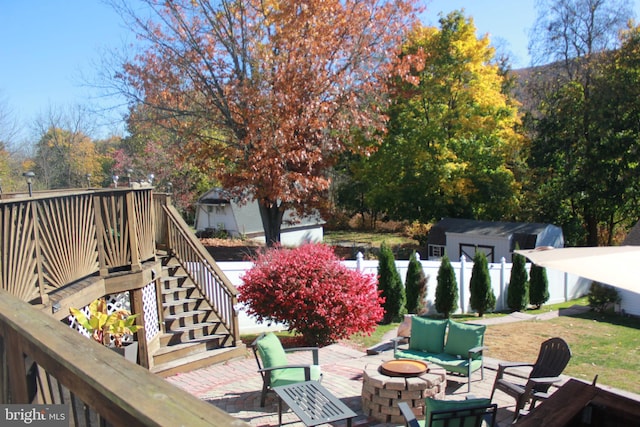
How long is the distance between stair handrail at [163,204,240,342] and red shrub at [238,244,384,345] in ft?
1.13

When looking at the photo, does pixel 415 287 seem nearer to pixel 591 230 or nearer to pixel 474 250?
pixel 474 250

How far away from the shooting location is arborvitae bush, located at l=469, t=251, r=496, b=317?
594 inches

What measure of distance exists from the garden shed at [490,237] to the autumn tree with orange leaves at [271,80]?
304 inches

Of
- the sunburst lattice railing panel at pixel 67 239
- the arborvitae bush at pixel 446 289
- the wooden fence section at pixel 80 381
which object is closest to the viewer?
the wooden fence section at pixel 80 381

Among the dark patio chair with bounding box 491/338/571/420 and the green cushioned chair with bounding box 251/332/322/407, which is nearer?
the dark patio chair with bounding box 491/338/571/420

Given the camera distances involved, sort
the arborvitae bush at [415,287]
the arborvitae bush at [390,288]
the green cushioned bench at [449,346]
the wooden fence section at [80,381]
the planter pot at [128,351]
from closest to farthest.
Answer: the wooden fence section at [80,381] < the planter pot at [128,351] < the green cushioned bench at [449,346] < the arborvitae bush at [390,288] < the arborvitae bush at [415,287]

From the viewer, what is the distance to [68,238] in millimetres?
6094

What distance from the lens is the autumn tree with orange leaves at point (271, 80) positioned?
15.0 m

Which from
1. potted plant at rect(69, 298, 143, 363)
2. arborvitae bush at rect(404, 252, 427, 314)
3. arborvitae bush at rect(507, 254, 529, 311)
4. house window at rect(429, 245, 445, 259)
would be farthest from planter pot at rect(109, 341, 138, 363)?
house window at rect(429, 245, 445, 259)

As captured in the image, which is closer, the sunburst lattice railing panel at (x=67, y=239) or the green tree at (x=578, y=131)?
the sunburst lattice railing panel at (x=67, y=239)

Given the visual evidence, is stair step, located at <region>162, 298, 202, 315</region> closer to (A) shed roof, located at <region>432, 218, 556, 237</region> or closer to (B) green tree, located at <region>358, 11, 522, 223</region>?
(A) shed roof, located at <region>432, 218, 556, 237</region>

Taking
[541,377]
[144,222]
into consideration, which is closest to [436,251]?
[144,222]

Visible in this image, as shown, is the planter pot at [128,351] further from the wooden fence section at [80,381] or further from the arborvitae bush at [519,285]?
the arborvitae bush at [519,285]

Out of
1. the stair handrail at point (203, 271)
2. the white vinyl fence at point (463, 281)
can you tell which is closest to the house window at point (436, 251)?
the white vinyl fence at point (463, 281)
